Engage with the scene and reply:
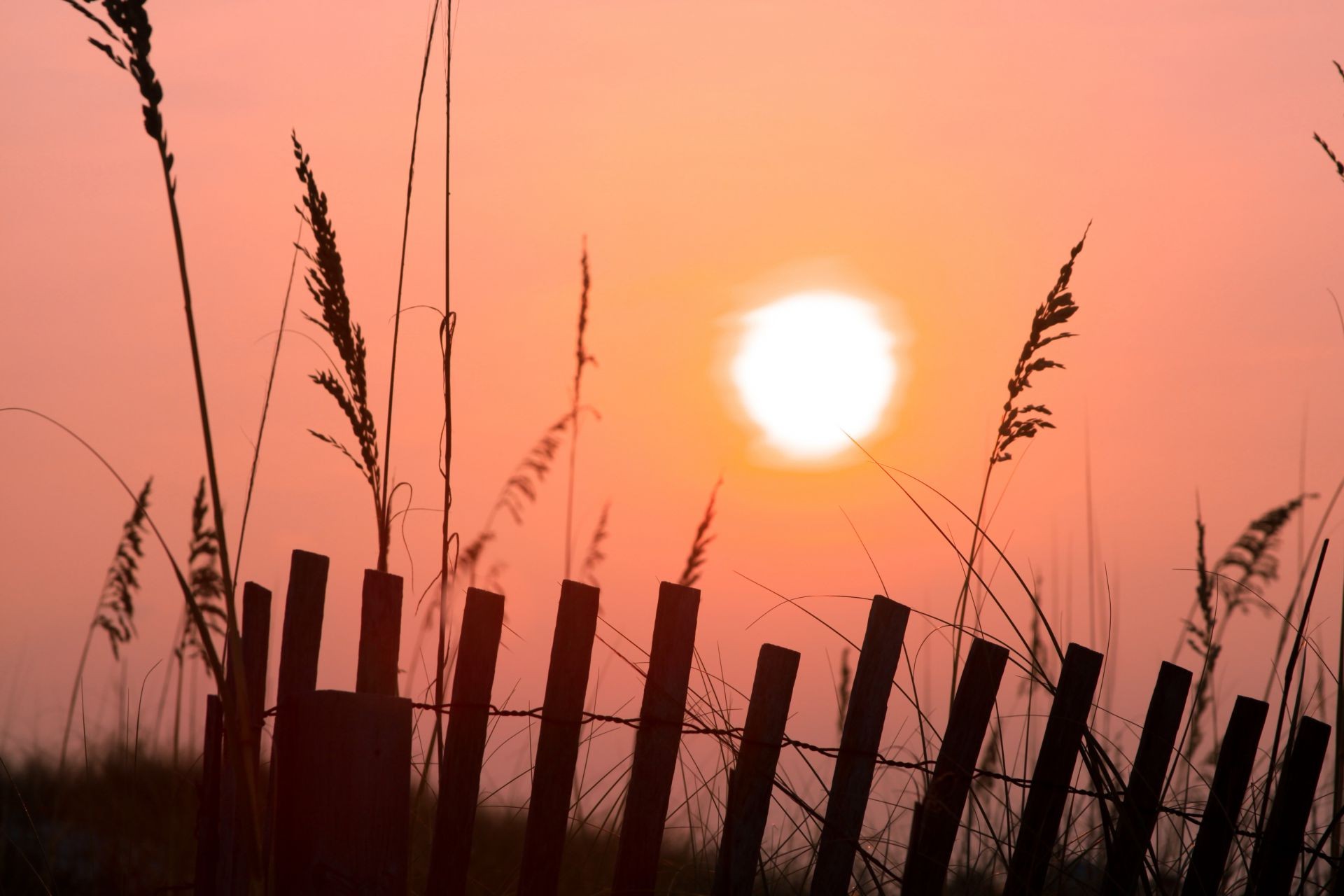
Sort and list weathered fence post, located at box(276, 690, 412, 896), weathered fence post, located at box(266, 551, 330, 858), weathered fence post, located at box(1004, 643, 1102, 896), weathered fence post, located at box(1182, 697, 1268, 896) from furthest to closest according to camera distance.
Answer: weathered fence post, located at box(1182, 697, 1268, 896)
weathered fence post, located at box(1004, 643, 1102, 896)
weathered fence post, located at box(266, 551, 330, 858)
weathered fence post, located at box(276, 690, 412, 896)

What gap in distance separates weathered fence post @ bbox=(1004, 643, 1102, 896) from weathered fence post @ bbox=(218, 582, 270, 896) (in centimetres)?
148

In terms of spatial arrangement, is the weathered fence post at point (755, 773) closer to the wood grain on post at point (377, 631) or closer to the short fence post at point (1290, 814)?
the wood grain on post at point (377, 631)

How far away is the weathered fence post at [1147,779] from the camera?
89.4 inches

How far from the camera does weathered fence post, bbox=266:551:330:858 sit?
2.06m

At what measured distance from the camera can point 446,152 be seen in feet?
7.69

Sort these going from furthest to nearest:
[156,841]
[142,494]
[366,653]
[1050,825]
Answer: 1. [142,494]
2. [156,841]
3. [1050,825]
4. [366,653]

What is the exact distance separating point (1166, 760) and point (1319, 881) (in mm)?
547

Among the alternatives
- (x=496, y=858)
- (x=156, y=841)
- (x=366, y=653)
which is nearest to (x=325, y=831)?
(x=366, y=653)

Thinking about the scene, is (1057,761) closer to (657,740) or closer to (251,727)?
(657,740)

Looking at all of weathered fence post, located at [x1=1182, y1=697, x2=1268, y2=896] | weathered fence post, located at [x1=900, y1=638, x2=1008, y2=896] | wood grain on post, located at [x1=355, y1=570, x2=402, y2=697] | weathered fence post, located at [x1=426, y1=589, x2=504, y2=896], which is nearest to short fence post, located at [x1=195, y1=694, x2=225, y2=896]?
wood grain on post, located at [x1=355, y1=570, x2=402, y2=697]

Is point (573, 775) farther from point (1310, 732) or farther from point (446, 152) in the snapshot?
point (1310, 732)

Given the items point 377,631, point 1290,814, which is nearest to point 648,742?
point 377,631

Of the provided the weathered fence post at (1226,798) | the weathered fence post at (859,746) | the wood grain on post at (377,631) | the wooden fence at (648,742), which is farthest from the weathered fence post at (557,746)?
the weathered fence post at (1226,798)

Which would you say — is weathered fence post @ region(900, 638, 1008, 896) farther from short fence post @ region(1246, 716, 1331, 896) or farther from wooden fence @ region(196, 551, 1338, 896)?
short fence post @ region(1246, 716, 1331, 896)
